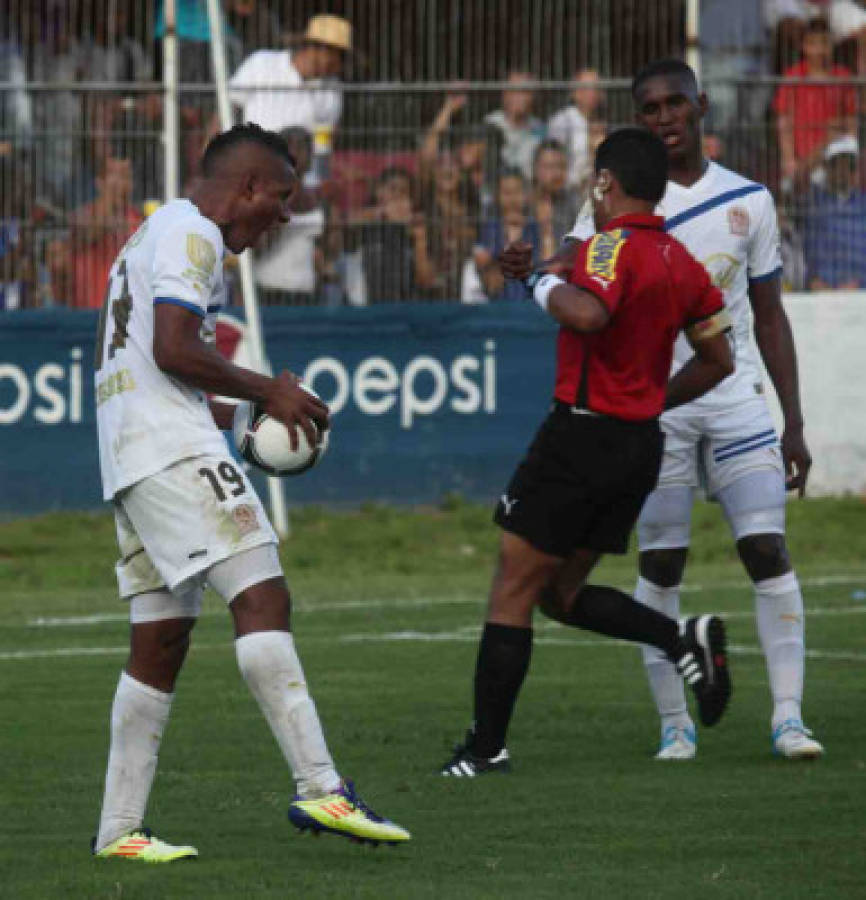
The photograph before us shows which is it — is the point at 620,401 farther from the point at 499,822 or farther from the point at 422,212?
the point at 422,212

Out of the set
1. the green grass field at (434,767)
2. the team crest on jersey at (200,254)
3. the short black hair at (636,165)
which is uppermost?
the short black hair at (636,165)

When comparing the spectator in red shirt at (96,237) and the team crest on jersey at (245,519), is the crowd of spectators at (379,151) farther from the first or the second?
the team crest on jersey at (245,519)

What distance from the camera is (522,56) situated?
727 inches

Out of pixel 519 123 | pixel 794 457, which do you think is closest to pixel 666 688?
pixel 794 457

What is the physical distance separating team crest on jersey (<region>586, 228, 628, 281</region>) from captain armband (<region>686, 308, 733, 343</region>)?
1.32ft

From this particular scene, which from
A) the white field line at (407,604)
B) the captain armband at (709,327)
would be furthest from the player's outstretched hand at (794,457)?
the white field line at (407,604)

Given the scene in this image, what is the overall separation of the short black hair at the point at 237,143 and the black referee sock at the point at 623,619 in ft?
7.31

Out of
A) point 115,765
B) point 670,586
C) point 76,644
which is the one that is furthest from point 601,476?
point 76,644

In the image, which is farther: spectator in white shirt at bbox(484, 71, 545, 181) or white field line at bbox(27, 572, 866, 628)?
spectator in white shirt at bbox(484, 71, 545, 181)

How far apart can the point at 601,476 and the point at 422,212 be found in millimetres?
10433

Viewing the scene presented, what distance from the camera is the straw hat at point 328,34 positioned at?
18.1 metres

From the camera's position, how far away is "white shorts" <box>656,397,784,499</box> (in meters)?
9.16

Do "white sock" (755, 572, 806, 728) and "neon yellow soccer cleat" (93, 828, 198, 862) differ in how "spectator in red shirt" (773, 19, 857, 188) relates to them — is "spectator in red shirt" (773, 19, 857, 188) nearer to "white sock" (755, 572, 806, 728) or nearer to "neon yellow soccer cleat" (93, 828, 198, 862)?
"white sock" (755, 572, 806, 728)

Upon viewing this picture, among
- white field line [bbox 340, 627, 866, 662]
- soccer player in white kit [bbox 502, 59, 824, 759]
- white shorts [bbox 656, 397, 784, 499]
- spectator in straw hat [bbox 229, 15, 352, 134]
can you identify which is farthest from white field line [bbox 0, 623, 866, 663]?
spectator in straw hat [bbox 229, 15, 352, 134]
